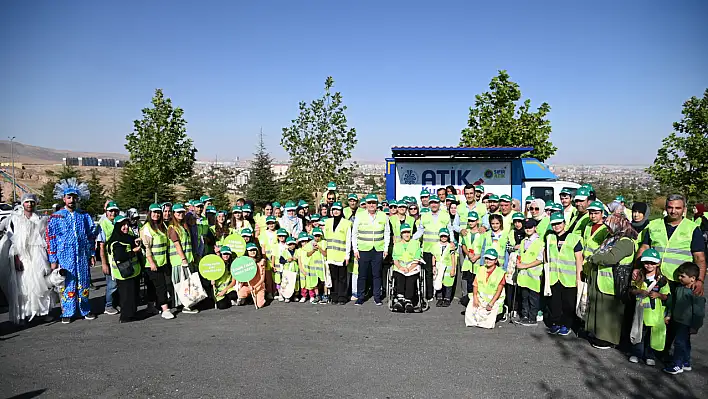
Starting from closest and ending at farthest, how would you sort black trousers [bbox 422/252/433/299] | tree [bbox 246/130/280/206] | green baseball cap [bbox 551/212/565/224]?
green baseball cap [bbox 551/212/565/224]
black trousers [bbox 422/252/433/299]
tree [bbox 246/130/280/206]

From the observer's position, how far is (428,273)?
824cm

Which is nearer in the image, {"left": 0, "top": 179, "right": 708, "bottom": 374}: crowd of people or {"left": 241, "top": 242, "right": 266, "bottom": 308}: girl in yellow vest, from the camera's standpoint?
{"left": 0, "top": 179, "right": 708, "bottom": 374}: crowd of people

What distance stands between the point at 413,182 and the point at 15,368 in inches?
427

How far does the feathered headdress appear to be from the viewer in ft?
23.9

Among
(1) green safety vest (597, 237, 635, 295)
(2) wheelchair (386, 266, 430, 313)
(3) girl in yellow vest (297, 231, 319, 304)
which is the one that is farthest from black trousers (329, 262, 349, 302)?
(1) green safety vest (597, 237, 635, 295)

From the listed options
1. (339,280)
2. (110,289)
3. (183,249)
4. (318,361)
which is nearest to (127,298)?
(110,289)

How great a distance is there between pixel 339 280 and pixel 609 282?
430 centimetres

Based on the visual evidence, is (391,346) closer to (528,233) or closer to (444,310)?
(444,310)

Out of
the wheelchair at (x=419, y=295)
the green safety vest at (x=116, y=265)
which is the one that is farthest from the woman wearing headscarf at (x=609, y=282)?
the green safety vest at (x=116, y=265)

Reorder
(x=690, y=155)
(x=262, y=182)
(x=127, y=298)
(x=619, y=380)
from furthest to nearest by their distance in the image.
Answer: (x=262, y=182)
(x=690, y=155)
(x=127, y=298)
(x=619, y=380)

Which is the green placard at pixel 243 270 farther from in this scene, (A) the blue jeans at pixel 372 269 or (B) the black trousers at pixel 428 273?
(B) the black trousers at pixel 428 273

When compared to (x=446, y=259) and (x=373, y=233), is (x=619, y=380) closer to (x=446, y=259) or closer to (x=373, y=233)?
(x=446, y=259)

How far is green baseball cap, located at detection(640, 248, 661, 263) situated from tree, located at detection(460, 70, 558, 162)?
578 inches

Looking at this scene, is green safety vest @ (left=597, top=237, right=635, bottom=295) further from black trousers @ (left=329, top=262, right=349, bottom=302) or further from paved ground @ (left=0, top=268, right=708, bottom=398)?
black trousers @ (left=329, top=262, right=349, bottom=302)
